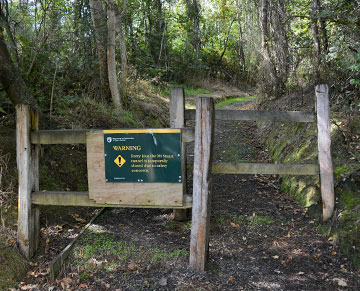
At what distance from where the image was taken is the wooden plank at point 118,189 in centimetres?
370

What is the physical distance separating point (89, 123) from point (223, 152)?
128 inches

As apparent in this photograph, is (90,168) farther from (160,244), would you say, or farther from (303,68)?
(303,68)

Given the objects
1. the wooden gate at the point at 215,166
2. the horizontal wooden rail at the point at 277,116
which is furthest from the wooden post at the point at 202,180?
the horizontal wooden rail at the point at 277,116

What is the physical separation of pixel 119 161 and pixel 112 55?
18.3ft

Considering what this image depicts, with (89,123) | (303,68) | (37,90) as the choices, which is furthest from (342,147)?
(37,90)

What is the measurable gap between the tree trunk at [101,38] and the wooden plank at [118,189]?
217 inches

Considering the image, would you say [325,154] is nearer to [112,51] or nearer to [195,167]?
[195,167]

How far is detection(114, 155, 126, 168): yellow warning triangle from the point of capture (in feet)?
12.3

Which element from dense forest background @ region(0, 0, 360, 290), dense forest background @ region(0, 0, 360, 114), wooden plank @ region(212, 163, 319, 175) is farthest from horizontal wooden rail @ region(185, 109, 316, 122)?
dense forest background @ region(0, 0, 360, 114)

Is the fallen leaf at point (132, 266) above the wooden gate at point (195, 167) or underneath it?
underneath

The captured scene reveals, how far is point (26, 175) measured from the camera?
A: 3896mm

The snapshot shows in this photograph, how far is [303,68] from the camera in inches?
333

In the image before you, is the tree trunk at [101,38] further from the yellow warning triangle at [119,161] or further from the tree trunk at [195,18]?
the tree trunk at [195,18]

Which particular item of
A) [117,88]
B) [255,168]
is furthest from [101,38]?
[255,168]
